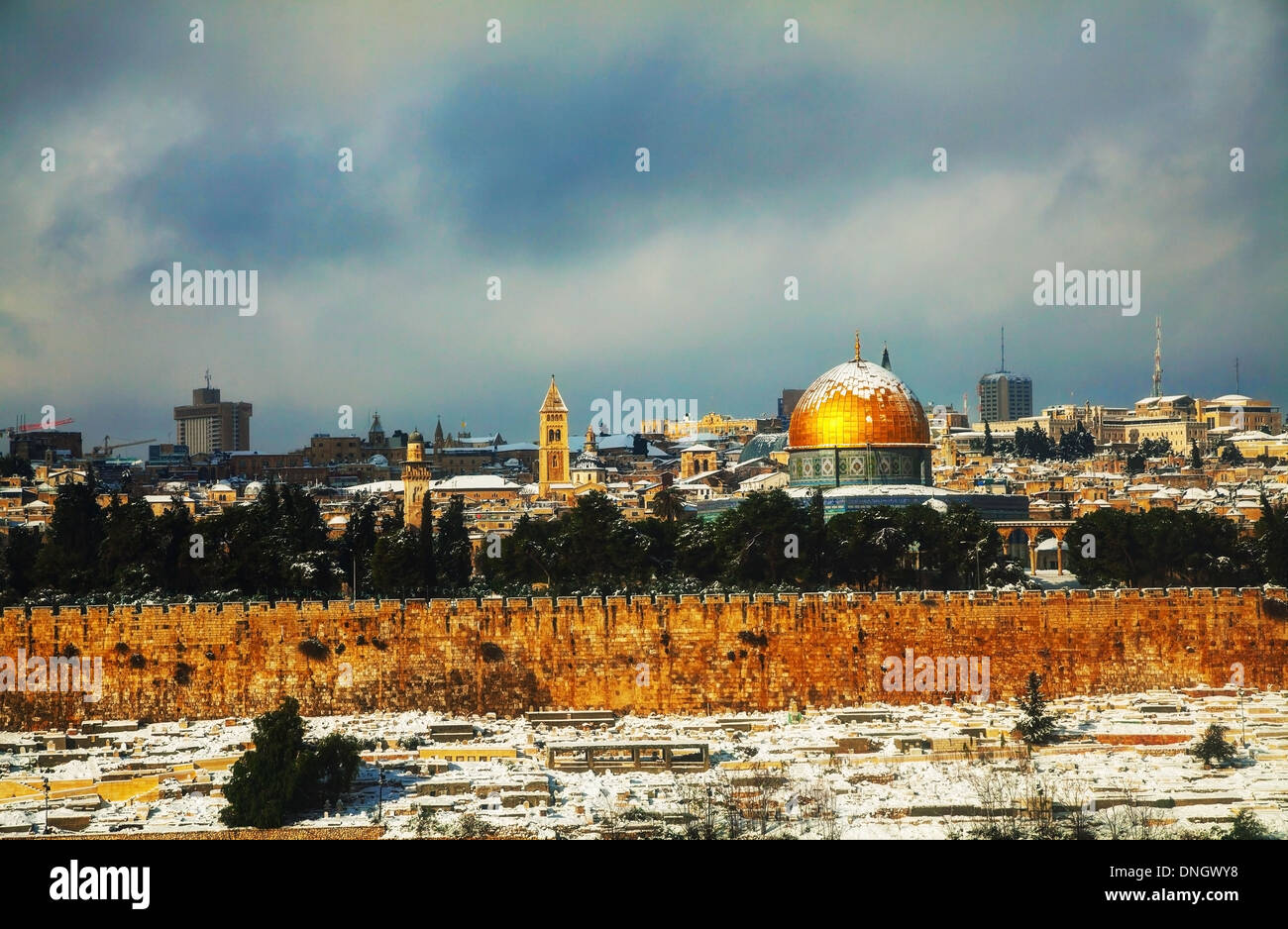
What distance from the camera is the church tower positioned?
104 metres

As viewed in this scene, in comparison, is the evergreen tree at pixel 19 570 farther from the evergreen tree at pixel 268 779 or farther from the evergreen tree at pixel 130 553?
the evergreen tree at pixel 268 779

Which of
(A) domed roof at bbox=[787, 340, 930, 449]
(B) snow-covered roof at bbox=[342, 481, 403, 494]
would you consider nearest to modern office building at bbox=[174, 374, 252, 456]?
(B) snow-covered roof at bbox=[342, 481, 403, 494]

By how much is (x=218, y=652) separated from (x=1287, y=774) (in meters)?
17.3

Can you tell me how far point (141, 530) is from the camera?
1369 inches

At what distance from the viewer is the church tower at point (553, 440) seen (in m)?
104

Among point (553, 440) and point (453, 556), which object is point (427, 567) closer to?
point (453, 556)

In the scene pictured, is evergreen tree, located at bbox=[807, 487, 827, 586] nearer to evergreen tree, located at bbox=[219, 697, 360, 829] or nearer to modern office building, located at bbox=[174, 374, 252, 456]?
evergreen tree, located at bbox=[219, 697, 360, 829]

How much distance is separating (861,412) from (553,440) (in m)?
55.2

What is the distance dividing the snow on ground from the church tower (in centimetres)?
7542

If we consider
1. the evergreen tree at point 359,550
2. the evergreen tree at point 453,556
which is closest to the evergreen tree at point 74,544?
the evergreen tree at point 359,550

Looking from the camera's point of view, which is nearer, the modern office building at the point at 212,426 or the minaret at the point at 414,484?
the minaret at the point at 414,484

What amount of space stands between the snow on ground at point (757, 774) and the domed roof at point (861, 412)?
866 inches
